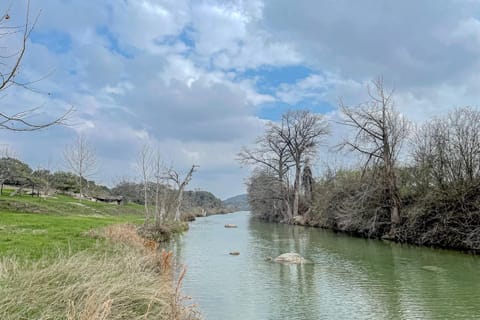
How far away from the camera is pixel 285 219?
1937 inches

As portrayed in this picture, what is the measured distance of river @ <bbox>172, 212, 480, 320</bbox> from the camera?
9109mm

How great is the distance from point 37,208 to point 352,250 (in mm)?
22086

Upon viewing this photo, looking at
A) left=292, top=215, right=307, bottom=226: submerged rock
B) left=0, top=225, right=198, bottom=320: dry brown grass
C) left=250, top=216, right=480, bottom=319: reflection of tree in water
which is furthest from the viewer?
left=292, top=215, right=307, bottom=226: submerged rock

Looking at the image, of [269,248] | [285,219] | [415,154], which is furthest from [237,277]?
[285,219]

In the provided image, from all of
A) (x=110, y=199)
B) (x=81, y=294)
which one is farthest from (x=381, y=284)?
(x=110, y=199)

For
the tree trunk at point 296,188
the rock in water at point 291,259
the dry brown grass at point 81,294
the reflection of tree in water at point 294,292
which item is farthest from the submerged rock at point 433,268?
the tree trunk at point 296,188

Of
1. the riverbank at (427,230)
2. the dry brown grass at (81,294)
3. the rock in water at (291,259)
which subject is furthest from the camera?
the riverbank at (427,230)

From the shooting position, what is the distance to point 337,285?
11945 mm

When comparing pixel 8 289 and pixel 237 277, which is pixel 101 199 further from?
pixel 8 289

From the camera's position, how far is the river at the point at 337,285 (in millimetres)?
9109

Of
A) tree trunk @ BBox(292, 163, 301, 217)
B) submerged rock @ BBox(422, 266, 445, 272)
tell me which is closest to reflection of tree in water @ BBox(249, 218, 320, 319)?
submerged rock @ BBox(422, 266, 445, 272)

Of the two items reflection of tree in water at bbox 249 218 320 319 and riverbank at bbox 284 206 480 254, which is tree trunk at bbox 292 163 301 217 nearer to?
riverbank at bbox 284 206 480 254

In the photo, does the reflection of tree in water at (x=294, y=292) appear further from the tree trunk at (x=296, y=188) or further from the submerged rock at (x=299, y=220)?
the tree trunk at (x=296, y=188)

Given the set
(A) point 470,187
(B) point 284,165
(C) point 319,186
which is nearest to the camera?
(A) point 470,187
